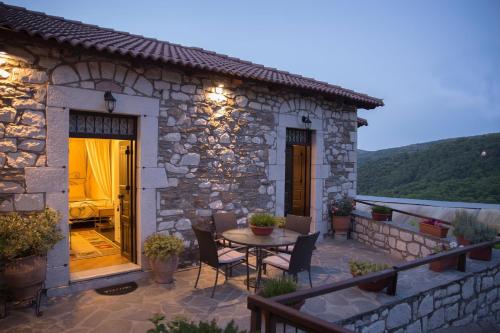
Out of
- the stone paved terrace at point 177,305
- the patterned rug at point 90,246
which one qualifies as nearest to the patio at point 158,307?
the stone paved terrace at point 177,305

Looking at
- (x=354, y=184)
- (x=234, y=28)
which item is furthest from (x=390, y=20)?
(x=354, y=184)

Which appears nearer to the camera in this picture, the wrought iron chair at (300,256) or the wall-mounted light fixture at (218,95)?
the wrought iron chair at (300,256)

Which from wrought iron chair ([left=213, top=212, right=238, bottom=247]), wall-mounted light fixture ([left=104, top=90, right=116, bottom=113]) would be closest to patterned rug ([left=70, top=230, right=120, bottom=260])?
wrought iron chair ([left=213, top=212, right=238, bottom=247])

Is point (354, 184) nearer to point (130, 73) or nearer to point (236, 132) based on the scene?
point (236, 132)

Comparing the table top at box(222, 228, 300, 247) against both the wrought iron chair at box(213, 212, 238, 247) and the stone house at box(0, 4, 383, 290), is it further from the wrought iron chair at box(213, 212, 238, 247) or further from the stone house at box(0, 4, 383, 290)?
the stone house at box(0, 4, 383, 290)

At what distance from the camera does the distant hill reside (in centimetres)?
2103

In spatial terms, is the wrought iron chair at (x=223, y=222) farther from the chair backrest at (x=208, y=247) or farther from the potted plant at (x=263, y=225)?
the chair backrest at (x=208, y=247)

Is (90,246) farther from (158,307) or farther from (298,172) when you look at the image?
(298,172)

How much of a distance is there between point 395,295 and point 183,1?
103920 millimetres

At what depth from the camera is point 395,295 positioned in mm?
3729

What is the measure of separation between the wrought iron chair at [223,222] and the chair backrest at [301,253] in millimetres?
1615

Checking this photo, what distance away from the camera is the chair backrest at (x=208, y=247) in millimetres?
4297

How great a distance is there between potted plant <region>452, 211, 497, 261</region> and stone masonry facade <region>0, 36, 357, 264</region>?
116 inches

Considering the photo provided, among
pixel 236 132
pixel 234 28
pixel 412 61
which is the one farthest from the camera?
pixel 234 28
